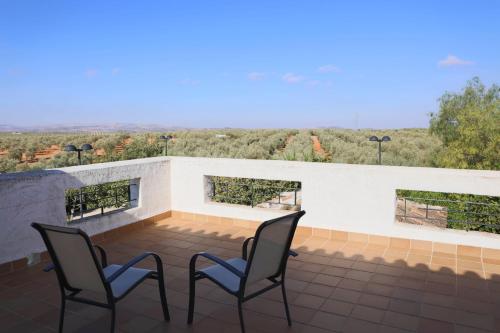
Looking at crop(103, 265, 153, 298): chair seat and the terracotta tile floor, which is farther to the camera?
the terracotta tile floor

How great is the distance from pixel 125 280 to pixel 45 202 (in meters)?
2.19

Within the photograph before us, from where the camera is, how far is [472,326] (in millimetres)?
2768

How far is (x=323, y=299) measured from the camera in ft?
10.7

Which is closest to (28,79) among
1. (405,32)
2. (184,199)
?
(405,32)

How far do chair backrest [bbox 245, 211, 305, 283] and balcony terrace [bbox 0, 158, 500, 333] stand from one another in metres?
0.46

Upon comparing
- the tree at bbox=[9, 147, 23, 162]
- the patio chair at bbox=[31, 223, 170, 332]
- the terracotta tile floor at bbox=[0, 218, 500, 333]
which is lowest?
the tree at bbox=[9, 147, 23, 162]

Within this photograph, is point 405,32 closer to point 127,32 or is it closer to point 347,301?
point 127,32

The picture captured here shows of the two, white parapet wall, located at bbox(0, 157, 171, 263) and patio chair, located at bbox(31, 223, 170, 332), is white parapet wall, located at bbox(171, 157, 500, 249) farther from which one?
patio chair, located at bbox(31, 223, 170, 332)

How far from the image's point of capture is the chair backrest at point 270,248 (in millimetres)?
2398

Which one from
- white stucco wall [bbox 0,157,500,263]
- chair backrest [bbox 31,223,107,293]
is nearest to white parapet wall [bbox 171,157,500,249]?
white stucco wall [bbox 0,157,500,263]

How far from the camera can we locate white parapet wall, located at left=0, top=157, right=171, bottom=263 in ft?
12.7

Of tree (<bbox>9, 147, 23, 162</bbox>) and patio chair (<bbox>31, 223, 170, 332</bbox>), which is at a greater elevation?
patio chair (<bbox>31, 223, 170, 332</bbox>)

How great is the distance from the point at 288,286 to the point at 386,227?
195 centimetres

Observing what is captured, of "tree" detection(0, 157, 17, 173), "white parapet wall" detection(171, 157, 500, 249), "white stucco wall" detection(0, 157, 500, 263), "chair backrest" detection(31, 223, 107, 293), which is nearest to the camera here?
"chair backrest" detection(31, 223, 107, 293)
